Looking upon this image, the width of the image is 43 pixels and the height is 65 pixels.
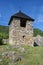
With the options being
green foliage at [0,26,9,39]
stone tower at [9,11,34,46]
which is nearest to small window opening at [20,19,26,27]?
stone tower at [9,11,34,46]

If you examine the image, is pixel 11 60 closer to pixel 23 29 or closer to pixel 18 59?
pixel 18 59

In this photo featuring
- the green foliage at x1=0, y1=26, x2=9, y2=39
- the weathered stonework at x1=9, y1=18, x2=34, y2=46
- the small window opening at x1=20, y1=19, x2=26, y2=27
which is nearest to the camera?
the weathered stonework at x1=9, y1=18, x2=34, y2=46

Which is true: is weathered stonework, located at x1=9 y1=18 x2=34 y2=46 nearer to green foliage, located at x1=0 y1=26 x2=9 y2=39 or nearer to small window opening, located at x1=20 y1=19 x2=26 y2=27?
small window opening, located at x1=20 y1=19 x2=26 y2=27

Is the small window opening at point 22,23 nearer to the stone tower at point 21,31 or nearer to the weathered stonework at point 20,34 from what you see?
the stone tower at point 21,31

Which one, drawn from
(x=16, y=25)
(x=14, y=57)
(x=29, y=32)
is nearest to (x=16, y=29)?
(x=16, y=25)

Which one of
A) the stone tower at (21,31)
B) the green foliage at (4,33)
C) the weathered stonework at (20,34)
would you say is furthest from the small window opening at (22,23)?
the green foliage at (4,33)

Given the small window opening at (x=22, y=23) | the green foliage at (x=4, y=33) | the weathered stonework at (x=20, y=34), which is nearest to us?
the weathered stonework at (x=20, y=34)

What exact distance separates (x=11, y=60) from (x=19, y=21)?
1298 centimetres

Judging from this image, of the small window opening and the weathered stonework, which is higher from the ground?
the small window opening

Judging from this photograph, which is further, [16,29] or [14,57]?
[16,29]

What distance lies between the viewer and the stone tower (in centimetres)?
2636

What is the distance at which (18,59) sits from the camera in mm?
15422

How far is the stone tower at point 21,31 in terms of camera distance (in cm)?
2636

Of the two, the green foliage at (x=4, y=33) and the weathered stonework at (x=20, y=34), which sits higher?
the green foliage at (x=4, y=33)
